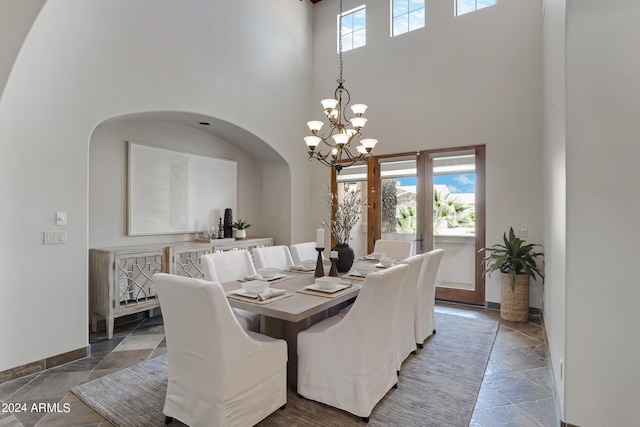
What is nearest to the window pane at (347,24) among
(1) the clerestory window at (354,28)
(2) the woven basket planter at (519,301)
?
(1) the clerestory window at (354,28)

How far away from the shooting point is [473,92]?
4.62 metres

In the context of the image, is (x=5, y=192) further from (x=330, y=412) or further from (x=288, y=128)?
(x=288, y=128)

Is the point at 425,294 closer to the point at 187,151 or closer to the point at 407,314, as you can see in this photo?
the point at 407,314

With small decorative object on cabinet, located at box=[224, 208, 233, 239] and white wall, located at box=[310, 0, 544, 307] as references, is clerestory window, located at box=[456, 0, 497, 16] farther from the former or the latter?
small decorative object on cabinet, located at box=[224, 208, 233, 239]

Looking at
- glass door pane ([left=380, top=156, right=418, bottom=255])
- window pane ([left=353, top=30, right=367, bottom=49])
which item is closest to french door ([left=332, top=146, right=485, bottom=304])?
glass door pane ([left=380, top=156, right=418, bottom=255])

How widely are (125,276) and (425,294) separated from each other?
315 centimetres

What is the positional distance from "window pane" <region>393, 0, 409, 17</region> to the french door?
2325mm

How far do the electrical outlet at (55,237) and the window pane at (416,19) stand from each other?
17.6ft

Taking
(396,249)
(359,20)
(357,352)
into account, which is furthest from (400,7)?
(357,352)

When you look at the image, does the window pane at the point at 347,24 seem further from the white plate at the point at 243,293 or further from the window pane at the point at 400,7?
the white plate at the point at 243,293

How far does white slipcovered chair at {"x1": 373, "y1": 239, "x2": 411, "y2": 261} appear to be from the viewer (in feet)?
13.5

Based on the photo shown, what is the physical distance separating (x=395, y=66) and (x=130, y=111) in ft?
12.8

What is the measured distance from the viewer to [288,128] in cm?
555

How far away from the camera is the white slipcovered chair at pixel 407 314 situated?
2680 millimetres
